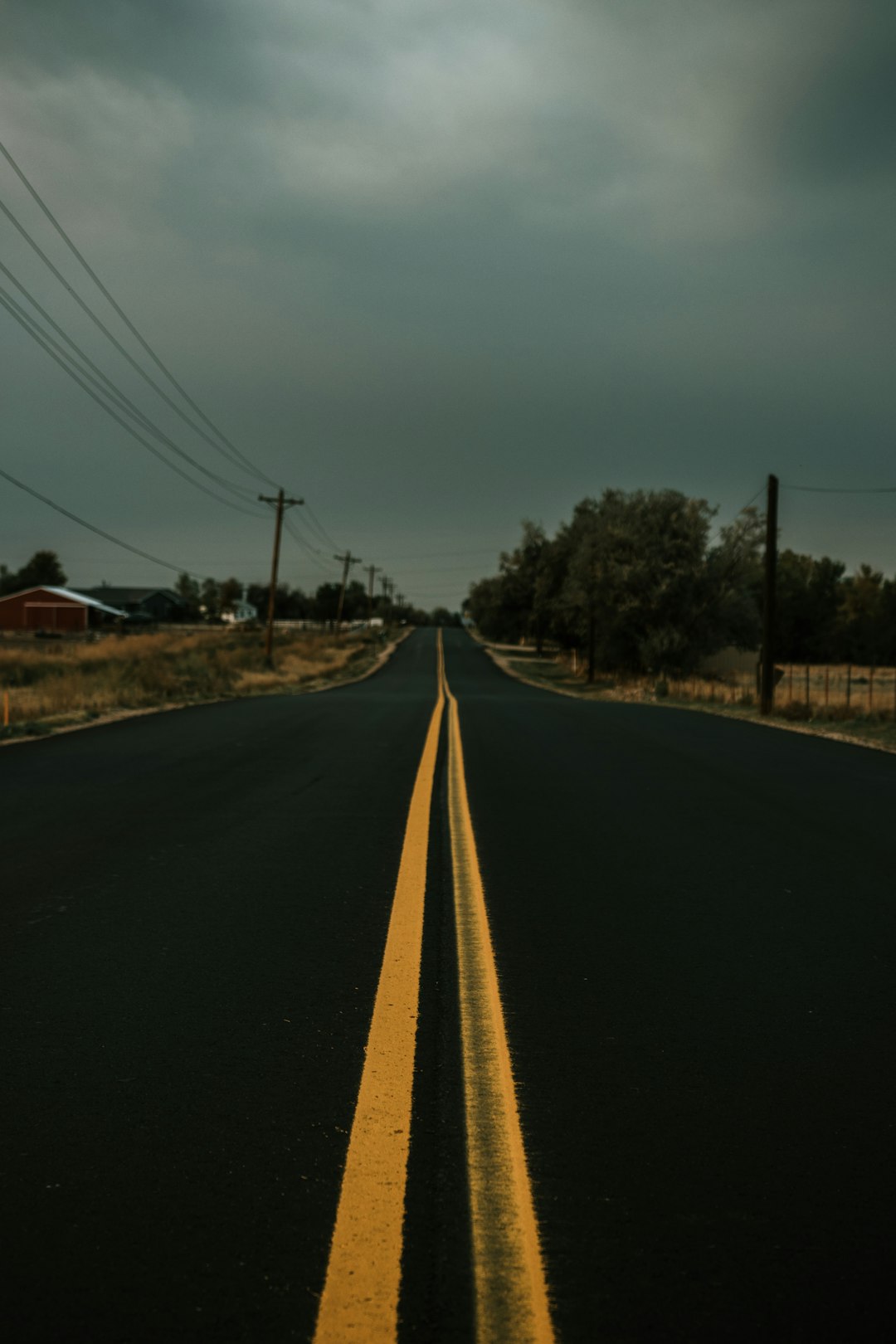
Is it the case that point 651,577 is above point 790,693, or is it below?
above

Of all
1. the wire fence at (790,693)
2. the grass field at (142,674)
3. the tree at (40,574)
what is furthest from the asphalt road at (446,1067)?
the tree at (40,574)

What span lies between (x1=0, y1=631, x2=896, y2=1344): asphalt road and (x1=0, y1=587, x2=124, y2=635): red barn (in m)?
106

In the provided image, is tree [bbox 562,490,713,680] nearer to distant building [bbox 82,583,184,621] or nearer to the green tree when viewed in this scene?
the green tree

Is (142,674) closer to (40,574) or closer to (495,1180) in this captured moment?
(495,1180)

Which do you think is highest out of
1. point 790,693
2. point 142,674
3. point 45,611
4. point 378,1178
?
point 45,611

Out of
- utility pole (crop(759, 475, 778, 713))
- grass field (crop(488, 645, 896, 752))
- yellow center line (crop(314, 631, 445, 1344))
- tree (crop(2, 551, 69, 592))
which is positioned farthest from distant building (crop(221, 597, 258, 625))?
yellow center line (crop(314, 631, 445, 1344))

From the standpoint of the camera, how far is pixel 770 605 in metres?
30.7

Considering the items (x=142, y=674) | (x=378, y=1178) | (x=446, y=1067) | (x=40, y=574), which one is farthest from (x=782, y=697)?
(x=40, y=574)

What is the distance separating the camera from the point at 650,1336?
2.37 metres

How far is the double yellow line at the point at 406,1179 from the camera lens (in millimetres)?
2459

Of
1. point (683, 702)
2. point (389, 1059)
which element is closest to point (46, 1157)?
point (389, 1059)

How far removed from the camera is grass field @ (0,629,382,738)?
23.0 metres

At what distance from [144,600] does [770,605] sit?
11488cm

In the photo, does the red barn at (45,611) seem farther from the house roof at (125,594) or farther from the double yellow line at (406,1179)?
the double yellow line at (406,1179)
